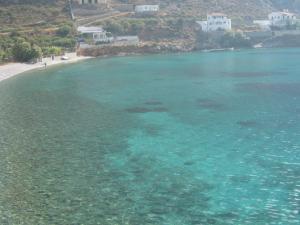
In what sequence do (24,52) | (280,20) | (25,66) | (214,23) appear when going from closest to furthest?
(25,66)
(24,52)
(214,23)
(280,20)

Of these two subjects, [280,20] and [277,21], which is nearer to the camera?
[277,21]

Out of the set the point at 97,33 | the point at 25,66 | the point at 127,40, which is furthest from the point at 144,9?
the point at 25,66

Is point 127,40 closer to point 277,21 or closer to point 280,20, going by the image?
point 277,21

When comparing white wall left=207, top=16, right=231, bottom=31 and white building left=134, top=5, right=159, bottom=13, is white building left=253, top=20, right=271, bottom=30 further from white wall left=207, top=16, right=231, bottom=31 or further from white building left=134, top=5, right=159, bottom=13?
white building left=134, top=5, right=159, bottom=13

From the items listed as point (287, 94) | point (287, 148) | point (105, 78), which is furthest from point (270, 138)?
point (105, 78)

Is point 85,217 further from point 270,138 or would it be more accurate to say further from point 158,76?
point 158,76

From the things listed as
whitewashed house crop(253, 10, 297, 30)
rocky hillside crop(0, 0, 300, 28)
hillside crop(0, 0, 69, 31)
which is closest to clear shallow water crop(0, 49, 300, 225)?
hillside crop(0, 0, 69, 31)

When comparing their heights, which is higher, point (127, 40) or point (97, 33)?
point (97, 33)

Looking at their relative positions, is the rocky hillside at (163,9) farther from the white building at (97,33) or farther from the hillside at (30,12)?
the white building at (97,33)

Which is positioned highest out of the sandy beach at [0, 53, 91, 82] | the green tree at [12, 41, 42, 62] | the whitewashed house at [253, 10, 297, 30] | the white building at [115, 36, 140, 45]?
the whitewashed house at [253, 10, 297, 30]
